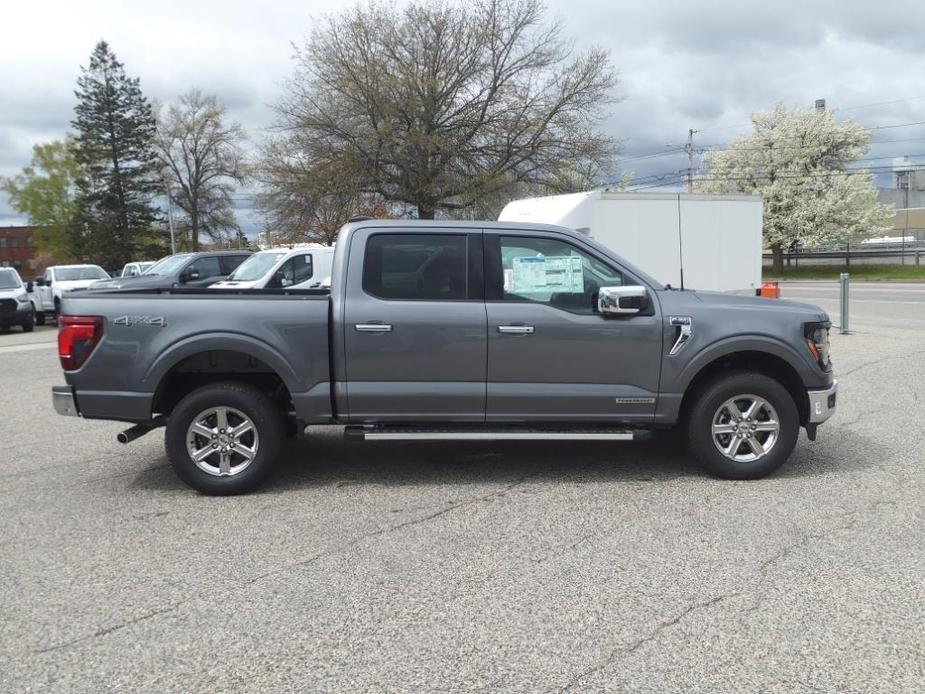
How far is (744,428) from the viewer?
18.4 ft

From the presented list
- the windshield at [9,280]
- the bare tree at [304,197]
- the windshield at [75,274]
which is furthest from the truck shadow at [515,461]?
the bare tree at [304,197]

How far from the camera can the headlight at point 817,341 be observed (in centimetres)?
561

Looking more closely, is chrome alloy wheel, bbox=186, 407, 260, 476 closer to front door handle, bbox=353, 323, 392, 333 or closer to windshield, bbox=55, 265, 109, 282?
front door handle, bbox=353, 323, 392, 333

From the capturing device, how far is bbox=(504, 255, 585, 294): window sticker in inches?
217

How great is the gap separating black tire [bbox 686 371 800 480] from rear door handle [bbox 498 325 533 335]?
4.36 ft

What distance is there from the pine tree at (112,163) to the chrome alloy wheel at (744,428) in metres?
61.2

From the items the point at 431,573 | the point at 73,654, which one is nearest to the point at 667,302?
the point at 431,573

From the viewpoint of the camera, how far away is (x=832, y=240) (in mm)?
48312

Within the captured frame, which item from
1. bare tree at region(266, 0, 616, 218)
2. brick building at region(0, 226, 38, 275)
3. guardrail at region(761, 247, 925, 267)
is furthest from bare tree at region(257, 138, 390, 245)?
brick building at region(0, 226, 38, 275)

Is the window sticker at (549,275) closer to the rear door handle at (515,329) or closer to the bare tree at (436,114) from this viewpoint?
the rear door handle at (515,329)

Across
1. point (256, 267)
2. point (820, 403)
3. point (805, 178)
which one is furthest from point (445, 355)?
point (805, 178)

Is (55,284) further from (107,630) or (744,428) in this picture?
(744,428)

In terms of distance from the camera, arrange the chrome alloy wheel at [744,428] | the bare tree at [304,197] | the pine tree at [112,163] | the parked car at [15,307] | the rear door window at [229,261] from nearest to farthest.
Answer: the chrome alloy wheel at [744,428] → the parked car at [15,307] → the rear door window at [229,261] → the bare tree at [304,197] → the pine tree at [112,163]

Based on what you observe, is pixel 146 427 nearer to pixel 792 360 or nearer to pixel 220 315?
pixel 220 315
